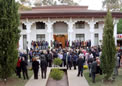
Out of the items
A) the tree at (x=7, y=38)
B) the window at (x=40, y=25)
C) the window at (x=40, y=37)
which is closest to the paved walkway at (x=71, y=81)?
the tree at (x=7, y=38)

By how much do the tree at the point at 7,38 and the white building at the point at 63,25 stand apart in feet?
43.8

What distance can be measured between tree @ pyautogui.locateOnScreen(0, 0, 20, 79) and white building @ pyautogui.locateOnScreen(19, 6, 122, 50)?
1335 cm

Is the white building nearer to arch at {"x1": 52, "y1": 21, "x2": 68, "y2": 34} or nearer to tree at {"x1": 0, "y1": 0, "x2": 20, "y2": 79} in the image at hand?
arch at {"x1": 52, "y1": 21, "x2": 68, "y2": 34}

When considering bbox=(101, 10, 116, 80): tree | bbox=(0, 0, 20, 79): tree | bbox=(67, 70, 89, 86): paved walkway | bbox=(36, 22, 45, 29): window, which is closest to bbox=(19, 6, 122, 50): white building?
bbox=(36, 22, 45, 29): window

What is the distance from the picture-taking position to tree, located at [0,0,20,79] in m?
10.0

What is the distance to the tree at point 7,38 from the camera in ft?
32.9

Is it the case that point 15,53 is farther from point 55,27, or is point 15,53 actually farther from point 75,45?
point 55,27

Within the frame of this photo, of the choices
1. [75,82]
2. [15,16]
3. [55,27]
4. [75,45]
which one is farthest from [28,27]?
[75,82]

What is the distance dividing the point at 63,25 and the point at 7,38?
1664 cm

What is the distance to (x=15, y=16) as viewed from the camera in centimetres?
1076

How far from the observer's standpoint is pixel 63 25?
26.1m

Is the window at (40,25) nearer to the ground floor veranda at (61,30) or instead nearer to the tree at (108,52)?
the ground floor veranda at (61,30)

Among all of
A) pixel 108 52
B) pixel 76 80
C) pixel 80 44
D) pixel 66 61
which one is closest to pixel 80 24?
pixel 80 44

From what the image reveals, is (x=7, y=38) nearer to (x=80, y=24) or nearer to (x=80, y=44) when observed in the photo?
(x=80, y=44)
